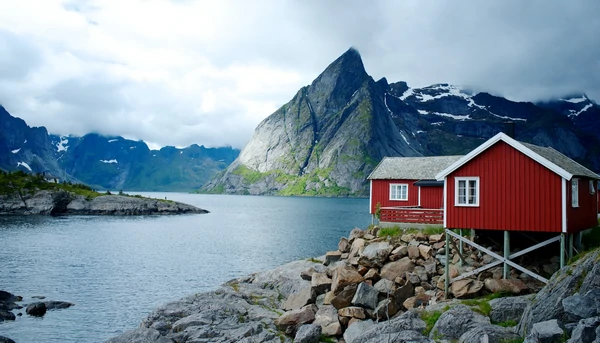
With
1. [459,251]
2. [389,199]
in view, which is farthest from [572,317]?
[389,199]

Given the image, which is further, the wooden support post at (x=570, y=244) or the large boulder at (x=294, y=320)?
the wooden support post at (x=570, y=244)

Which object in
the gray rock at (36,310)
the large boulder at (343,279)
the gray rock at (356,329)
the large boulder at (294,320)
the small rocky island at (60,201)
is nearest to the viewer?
the gray rock at (356,329)

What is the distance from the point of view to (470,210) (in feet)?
82.2

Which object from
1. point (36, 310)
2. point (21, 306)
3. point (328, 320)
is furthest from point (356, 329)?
point (21, 306)

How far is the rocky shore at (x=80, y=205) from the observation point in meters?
111

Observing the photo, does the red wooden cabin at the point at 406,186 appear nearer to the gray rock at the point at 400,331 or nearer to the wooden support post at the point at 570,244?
the wooden support post at the point at 570,244

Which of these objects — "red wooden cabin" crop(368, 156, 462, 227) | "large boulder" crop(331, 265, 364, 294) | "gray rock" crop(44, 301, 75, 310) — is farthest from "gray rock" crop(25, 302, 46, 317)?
"red wooden cabin" crop(368, 156, 462, 227)

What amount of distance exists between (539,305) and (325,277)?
46.4 ft

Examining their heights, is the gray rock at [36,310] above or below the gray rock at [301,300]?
below

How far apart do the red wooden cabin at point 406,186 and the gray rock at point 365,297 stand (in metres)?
13.1

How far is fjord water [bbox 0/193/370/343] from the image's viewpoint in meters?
29.3

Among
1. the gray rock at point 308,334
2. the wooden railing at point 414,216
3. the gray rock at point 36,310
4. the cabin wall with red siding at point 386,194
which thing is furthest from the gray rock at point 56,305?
the cabin wall with red siding at point 386,194

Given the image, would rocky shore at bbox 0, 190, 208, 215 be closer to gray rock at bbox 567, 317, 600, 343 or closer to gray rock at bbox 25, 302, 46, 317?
gray rock at bbox 25, 302, 46, 317

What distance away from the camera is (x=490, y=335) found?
1480 cm
